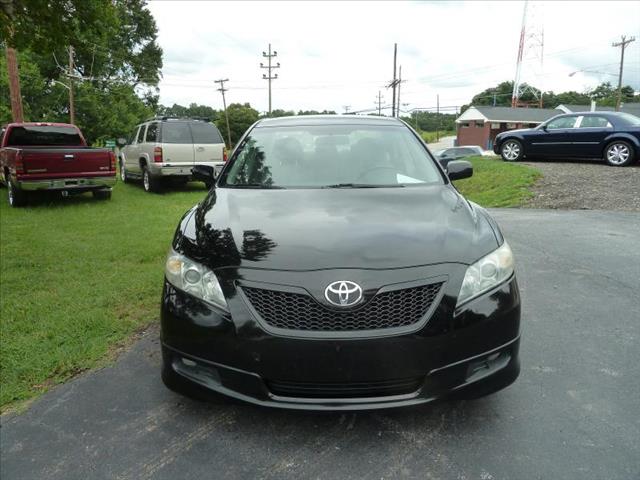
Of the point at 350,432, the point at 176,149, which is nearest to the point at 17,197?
the point at 176,149

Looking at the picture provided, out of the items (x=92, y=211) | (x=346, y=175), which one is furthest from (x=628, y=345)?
(x=92, y=211)

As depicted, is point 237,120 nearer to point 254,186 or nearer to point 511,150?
point 511,150

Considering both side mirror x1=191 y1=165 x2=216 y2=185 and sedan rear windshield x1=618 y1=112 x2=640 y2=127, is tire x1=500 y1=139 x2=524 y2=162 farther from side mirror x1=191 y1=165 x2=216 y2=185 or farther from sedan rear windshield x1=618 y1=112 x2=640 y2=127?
side mirror x1=191 y1=165 x2=216 y2=185

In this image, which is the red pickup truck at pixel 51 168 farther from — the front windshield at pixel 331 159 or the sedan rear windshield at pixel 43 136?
the front windshield at pixel 331 159

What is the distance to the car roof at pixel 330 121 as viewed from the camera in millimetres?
4336

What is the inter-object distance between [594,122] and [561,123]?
881 millimetres

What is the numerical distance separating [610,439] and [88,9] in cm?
785

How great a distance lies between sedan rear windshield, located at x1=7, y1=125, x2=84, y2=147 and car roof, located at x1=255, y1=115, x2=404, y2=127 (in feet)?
31.7

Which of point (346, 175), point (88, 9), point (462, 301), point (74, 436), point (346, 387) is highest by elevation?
point (88, 9)

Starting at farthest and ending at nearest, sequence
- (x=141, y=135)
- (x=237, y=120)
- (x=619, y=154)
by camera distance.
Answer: (x=237, y=120) < (x=141, y=135) < (x=619, y=154)

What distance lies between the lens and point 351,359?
216 centimetres

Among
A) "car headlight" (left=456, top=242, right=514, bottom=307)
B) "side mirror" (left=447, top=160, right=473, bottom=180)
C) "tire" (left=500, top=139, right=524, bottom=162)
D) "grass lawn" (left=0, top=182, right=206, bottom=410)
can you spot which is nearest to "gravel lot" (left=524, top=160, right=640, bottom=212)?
Result: "tire" (left=500, top=139, right=524, bottom=162)

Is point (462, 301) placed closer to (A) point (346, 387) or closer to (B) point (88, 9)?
(A) point (346, 387)

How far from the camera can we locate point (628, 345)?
3416mm
